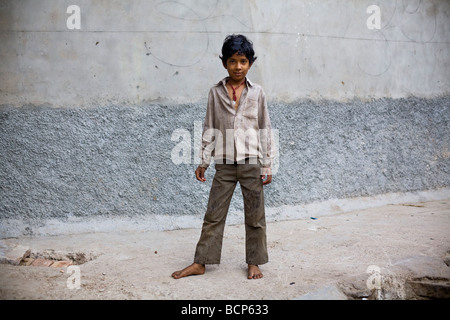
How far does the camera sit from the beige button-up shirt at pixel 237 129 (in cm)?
296

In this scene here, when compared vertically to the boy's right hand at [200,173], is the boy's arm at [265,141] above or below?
above

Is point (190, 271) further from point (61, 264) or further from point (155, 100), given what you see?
point (155, 100)

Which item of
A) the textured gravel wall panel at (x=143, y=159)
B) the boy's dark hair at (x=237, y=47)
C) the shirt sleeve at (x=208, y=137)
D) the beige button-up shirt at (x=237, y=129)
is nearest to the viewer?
the boy's dark hair at (x=237, y=47)

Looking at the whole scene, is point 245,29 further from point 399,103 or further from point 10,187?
point 10,187

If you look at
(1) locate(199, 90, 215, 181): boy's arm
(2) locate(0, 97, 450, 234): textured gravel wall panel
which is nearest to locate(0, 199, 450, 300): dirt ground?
(2) locate(0, 97, 450, 234): textured gravel wall panel

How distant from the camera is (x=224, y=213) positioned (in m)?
3.02

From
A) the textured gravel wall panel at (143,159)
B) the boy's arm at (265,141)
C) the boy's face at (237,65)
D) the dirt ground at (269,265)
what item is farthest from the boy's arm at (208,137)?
the textured gravel wall panel at (143,159)

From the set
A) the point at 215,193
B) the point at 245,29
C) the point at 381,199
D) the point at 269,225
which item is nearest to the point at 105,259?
the point at 215,193

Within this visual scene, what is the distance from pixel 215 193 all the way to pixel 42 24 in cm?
243

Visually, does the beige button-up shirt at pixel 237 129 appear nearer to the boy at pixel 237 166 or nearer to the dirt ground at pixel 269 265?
the boy at pixel 237 166

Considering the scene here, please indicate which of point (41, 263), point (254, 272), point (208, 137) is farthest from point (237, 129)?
point (41, 263)

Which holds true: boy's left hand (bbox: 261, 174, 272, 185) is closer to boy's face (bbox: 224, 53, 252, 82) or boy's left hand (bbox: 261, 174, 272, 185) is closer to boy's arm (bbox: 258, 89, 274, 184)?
boy's arm (bbox: 258, 89, 274, 184)

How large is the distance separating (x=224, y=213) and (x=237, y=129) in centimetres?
59

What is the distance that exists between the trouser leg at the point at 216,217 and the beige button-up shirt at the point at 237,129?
0.10 meters
